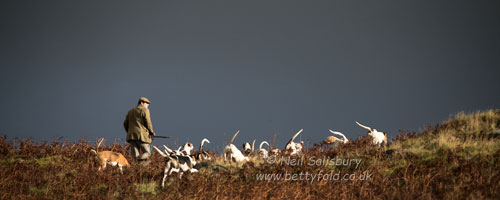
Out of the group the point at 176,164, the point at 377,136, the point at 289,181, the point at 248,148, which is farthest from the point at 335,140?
the point at 176,164

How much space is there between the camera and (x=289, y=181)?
31.3 feet

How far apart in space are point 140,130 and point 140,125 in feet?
0.52

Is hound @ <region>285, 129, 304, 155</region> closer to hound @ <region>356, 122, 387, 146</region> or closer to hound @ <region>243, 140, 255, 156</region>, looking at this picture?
hound @ <region>243, 140, 255, 156</region>

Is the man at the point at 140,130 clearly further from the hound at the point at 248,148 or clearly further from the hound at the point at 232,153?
the hound at the point at 248,148

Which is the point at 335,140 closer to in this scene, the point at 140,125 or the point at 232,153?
the point at 232,153

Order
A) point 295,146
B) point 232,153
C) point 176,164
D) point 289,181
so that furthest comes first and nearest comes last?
point 295,146, point 232,153, point 289,181, point 176,164

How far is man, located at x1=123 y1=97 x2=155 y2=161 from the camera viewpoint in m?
12.6

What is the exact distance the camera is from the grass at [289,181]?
8234 millimetres

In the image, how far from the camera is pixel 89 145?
1360 centimetres

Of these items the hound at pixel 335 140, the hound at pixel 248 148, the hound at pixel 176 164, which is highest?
the hound at pixel 335 140

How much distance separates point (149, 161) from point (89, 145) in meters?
2.87

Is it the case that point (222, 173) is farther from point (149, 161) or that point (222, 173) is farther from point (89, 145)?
point (89, 145)

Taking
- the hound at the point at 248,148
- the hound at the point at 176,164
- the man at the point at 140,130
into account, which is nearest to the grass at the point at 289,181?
the hound at the point at 176,164

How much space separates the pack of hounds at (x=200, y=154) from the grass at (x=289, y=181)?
0.29 m
